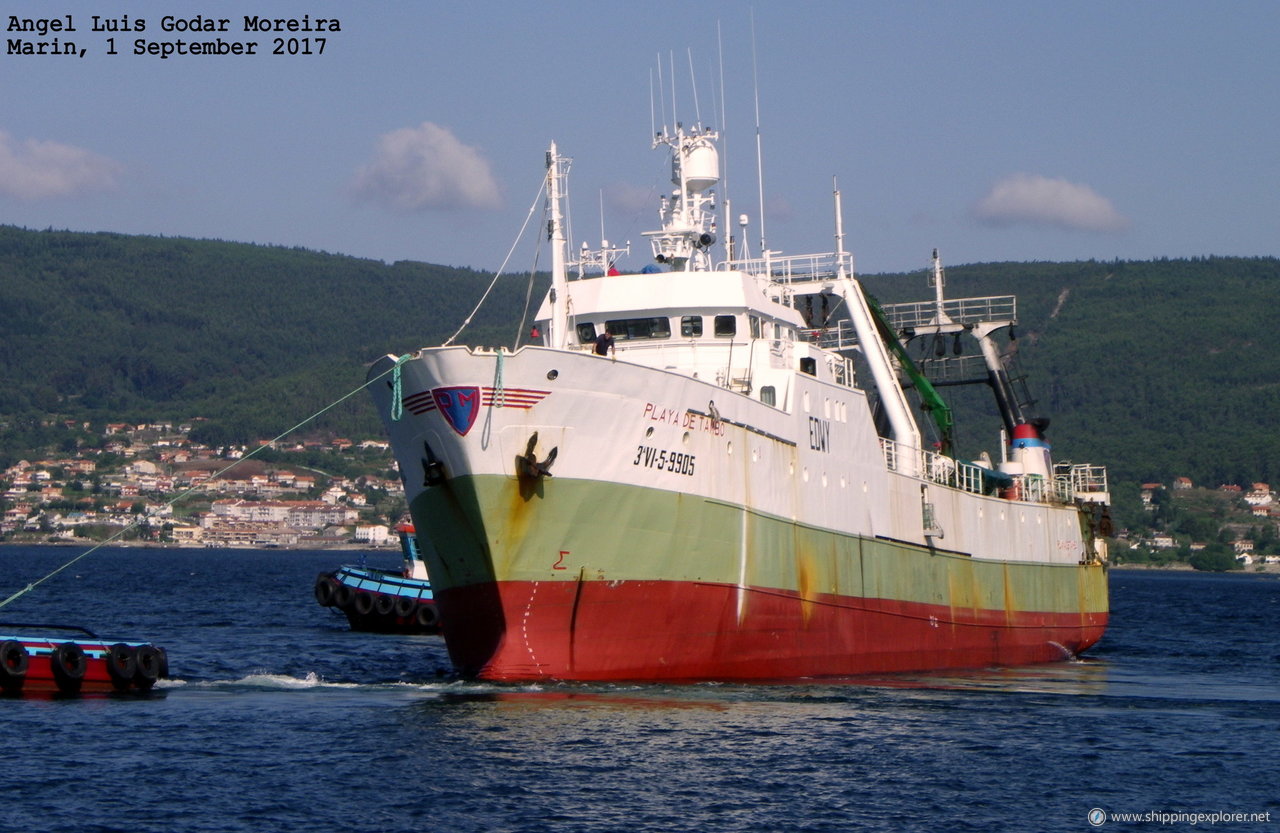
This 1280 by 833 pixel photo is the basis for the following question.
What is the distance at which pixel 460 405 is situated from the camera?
2445 centimetres

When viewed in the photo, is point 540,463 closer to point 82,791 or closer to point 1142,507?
point 82,791

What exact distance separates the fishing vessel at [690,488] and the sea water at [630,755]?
0.98 meters

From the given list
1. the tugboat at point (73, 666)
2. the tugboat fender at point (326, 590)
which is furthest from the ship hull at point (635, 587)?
the tugboat fender at point (326, 590)

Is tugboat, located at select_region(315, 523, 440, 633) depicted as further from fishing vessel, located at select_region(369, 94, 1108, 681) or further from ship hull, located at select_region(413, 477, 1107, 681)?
ship hull, located at select_region(413, 477, 1107, 681)

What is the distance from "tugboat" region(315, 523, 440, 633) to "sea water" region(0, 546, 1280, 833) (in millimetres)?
15588

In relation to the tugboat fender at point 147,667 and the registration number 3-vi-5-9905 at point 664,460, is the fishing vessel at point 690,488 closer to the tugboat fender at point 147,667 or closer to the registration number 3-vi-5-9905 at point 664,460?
the registration number 3-vi-5-9905 at point 664,460

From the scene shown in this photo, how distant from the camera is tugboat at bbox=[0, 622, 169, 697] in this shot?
2522 centimetres

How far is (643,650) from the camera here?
1020 inches

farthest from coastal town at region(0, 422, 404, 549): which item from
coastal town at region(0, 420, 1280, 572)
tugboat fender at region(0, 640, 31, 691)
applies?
tugboat fender at region(0, 640, 31, 691)

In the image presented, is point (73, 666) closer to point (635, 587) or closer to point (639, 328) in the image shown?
point (635, 587)

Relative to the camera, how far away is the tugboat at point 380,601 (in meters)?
48.4

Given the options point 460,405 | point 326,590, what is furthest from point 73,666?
point 326,590

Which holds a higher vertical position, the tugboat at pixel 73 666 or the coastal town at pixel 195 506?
the coastal town at pixel 195 506

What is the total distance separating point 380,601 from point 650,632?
24.2 meters
